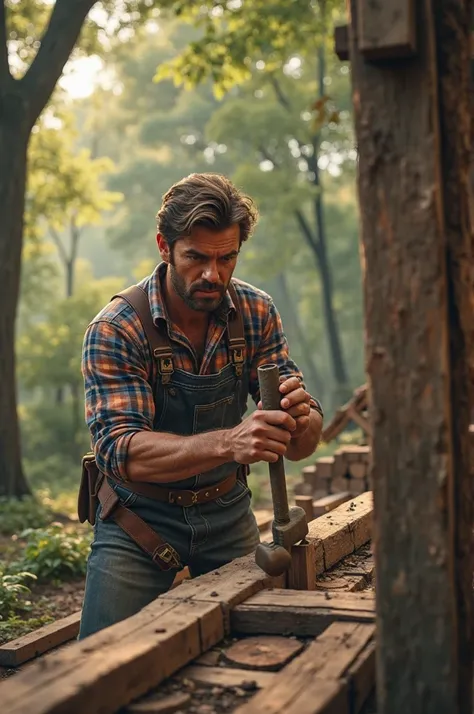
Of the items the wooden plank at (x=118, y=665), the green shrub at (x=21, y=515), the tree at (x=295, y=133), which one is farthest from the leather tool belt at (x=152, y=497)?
the tree at (x=295, y=133)

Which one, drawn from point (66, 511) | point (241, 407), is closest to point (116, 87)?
point (66, 511)

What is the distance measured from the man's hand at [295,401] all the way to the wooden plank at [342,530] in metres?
0.55

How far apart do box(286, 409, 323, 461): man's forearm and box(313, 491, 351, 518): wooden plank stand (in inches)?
103

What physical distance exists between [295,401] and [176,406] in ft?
2.04

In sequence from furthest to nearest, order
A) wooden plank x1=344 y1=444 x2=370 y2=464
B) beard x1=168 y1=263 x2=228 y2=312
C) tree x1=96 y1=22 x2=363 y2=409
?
1. tree x1=96 y1=22 x2=363 y2=409
2. wooden plank x1=344 y1=444 x2=370 y2=464
3. beard x1=168 y1=263 x2=228 y2=312

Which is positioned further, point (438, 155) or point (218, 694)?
point (218, 694)

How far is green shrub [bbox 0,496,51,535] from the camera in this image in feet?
31.8

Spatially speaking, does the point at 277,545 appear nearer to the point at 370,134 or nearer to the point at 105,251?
the point at 370,134

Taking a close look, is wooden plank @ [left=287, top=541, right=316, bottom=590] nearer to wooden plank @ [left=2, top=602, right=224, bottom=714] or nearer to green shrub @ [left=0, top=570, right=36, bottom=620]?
wooden plank @ [left=2, top=602, right=224, bottom=714]

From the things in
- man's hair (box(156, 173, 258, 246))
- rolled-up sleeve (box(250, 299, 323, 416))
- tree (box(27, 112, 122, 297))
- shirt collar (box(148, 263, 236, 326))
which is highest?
tree (box(27, 112, 122, 297))

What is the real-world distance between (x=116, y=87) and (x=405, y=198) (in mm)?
37154

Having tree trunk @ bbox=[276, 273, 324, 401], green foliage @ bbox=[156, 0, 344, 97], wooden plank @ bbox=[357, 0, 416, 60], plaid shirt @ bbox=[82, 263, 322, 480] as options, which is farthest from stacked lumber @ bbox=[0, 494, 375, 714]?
tree trunk @ bbox=[276, 273, 324, 401]

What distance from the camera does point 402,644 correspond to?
2.42 meters

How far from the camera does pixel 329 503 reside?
22.1ft
